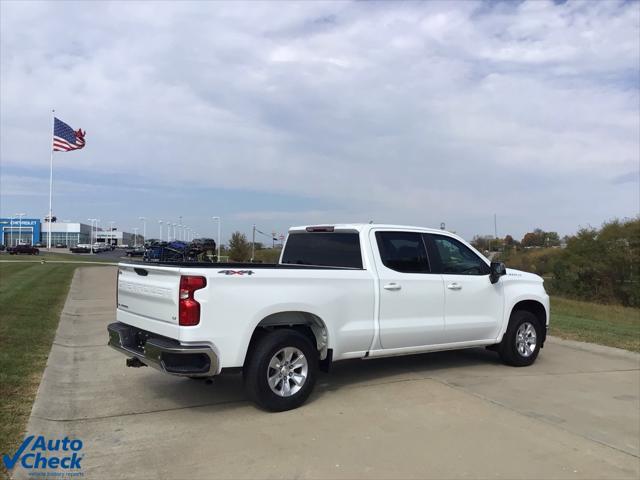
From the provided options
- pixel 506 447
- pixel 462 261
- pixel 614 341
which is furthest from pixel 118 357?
pixel 614 341

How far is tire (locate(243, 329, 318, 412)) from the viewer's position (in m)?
5.27

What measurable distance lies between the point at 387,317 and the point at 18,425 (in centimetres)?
375

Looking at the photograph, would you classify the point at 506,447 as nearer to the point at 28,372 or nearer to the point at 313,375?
the point at 313,375

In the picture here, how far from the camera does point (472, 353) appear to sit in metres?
8.78

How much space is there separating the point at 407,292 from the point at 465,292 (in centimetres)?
104

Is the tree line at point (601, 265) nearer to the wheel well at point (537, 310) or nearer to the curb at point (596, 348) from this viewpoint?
the curb at point (596, 348)

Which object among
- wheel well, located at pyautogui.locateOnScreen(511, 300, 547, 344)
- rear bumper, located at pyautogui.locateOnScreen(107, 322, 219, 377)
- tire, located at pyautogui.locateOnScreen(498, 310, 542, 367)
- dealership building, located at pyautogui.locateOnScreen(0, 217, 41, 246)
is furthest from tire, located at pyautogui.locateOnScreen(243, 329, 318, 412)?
dealership building, located at pyautogui.locateOnScreen(0, 217, 41, 246)

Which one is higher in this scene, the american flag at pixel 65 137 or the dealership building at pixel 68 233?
the american flag at pixel 65 137

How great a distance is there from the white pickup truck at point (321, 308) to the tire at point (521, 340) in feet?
0.05

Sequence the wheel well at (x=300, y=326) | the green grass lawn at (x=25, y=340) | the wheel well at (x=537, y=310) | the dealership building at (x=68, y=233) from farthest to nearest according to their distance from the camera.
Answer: the dealership building at (x=68, y=233) → the wheel well at (x=537, y=310) → the wheel well at (x=300, y=326) → the green grass lawn at (x=25, y=340)

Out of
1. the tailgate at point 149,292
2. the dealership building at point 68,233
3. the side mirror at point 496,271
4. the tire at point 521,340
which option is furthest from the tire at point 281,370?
the dealership building at point 68,233

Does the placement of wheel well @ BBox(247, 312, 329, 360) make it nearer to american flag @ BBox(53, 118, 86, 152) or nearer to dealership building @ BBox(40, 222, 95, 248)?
american flag @ BBox(53, 118, 86, 152)

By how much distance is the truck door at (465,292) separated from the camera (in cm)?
698

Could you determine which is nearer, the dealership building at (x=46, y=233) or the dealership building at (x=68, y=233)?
the dealership building at (x=46, y=233)
